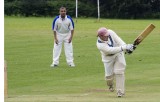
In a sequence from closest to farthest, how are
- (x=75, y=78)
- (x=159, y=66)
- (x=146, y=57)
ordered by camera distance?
(x=75, y=78)
(x=159, y=66)
(x=146, y=57)

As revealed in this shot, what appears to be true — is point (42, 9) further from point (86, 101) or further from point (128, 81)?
point (86, 101)

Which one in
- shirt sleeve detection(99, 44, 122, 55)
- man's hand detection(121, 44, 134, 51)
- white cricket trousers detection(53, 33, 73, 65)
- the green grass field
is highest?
man's hand detection(121, 44, 134, 51)

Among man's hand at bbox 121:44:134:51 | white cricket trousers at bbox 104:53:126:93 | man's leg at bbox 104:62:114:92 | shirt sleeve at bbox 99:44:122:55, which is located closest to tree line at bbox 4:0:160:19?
man's leg at bbox 104:62:114:92

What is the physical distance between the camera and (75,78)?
19.1m

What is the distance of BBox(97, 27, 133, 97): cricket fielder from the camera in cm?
1383

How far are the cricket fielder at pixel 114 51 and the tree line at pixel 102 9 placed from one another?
245 ft

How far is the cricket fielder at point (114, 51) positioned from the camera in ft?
45.4

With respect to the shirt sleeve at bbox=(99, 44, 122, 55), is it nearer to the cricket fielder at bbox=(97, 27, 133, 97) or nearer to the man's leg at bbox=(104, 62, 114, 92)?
the cricket fielder at bbox=(97, 27, 133, 97)

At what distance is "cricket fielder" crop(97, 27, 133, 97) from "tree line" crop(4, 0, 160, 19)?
7460 cm

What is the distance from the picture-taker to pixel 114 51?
45.5ft

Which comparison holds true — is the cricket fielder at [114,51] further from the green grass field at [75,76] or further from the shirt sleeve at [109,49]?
the green grass field at [75,76]

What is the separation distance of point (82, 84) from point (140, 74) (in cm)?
290

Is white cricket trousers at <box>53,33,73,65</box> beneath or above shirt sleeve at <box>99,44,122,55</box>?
beneath
